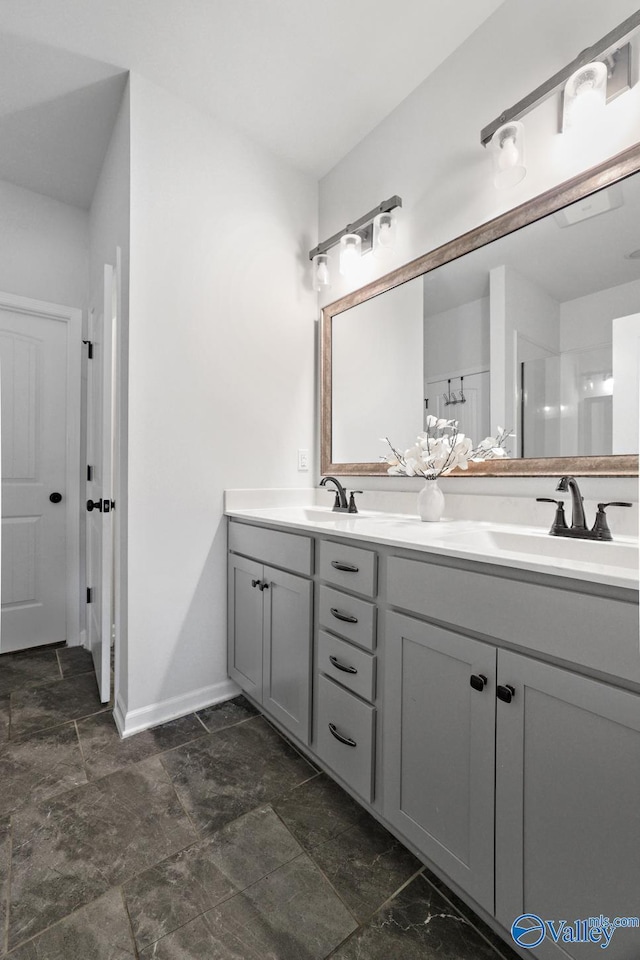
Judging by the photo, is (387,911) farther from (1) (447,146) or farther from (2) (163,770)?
(1) (447,146)

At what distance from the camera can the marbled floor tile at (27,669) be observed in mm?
2240

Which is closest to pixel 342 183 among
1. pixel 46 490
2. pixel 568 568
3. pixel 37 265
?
pixel 37 265

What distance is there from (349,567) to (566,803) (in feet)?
2.39

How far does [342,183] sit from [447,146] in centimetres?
68

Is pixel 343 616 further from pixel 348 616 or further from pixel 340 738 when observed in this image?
pixel 340 738

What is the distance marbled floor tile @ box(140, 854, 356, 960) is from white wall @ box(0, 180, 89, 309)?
297cm

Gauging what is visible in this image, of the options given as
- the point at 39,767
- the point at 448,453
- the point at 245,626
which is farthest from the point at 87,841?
the point at 448,453

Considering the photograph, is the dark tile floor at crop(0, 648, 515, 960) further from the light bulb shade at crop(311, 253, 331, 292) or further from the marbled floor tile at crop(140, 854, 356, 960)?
the light bulb shade at crop(311, 253, 331, 292)

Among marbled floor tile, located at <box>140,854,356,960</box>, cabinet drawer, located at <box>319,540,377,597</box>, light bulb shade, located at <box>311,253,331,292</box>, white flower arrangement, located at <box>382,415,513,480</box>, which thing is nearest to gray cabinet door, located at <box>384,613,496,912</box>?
cabinet drawer, located at <box>319,540,377,597</box>

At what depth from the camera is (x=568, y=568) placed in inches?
33.6

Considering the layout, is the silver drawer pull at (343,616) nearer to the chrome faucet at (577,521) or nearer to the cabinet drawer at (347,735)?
the cabinet drawer at (347,735)

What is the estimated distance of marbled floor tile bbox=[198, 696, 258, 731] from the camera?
1897 mm

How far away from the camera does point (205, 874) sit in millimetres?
1176

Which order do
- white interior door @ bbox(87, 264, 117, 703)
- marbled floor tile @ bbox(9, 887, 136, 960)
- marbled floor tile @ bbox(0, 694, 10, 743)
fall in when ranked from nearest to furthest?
marbled floor tile @ bbox(9, 887, 136, 960) < marbled floor tile @ bbox(0, 694, 10, 743) < white interior door @ bbox(87, 264, 117, 703)
